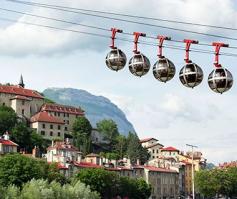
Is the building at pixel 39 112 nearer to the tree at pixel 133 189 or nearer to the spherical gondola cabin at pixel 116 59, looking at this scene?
the tree at pixel 133 189

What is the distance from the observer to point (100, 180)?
383 feet

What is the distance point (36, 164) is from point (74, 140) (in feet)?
233

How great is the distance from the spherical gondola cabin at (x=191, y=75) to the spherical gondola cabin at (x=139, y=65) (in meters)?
1.26

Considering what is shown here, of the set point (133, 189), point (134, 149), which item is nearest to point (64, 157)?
point (133, 189)

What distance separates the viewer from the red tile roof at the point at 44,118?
583 feet

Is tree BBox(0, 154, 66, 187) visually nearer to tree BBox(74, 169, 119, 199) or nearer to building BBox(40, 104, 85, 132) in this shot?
tree BBox(74, 169, 119, 199)

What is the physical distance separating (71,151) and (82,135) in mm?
24520

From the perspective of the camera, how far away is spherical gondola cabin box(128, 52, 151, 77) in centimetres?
2205

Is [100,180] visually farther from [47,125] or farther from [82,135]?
[47,125]

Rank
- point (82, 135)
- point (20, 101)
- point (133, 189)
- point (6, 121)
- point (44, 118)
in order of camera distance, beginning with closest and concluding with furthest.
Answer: point (133, 189) → point (6, 121) → point (82, 135) → point (44, 118) → point (20, 101)

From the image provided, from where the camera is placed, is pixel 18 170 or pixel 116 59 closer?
pixel 116 59

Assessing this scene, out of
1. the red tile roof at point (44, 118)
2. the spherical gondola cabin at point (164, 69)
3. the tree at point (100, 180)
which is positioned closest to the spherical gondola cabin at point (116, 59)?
the spherical gondola cabin at point (164, 69)

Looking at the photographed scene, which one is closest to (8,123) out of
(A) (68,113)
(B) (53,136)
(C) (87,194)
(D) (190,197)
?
(B) (53,136)

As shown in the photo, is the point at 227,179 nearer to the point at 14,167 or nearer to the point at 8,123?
the point at 8,123
